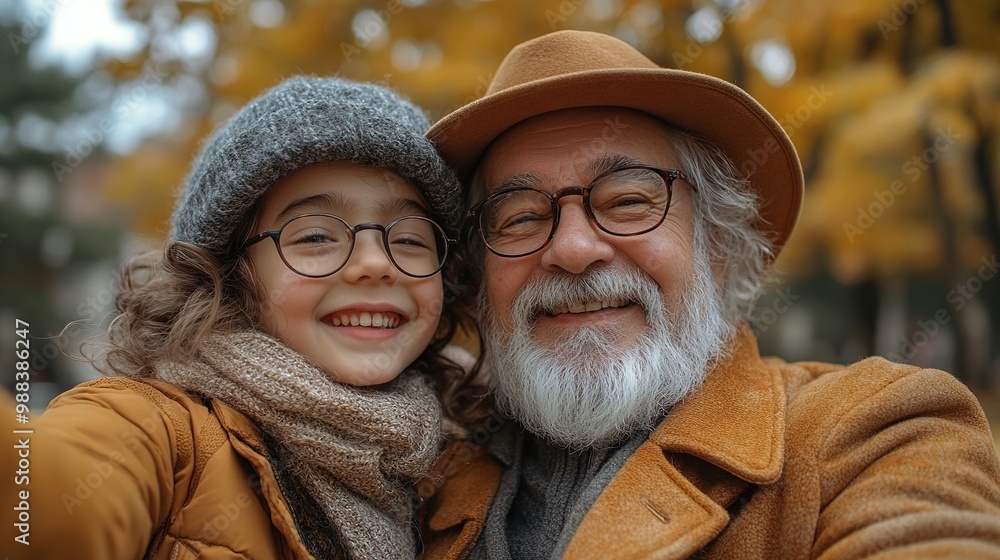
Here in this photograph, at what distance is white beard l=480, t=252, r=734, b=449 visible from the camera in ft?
8.49

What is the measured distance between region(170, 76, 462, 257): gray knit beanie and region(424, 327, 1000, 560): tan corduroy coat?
1.26 meters

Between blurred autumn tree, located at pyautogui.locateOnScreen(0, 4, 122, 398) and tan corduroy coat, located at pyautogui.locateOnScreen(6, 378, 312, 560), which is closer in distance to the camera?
tan corduroy coat, located at pyautogui.locateOnScreen(6, 378, 312, 560)

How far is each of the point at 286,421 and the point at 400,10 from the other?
4779 mm

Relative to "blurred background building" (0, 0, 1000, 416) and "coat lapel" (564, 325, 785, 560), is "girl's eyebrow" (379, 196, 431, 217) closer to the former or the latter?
"coat lapel" (564, 325, 785, 560)

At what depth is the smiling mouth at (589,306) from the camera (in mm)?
2693

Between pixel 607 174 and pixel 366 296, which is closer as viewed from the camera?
pixel 366 296

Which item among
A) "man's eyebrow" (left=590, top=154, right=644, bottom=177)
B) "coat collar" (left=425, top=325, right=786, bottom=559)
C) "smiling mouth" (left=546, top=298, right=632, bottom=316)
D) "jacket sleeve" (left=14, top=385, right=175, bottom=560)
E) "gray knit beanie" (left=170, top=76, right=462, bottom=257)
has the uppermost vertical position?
"gray knit beanie" (left=170, top=76, right=462, bottom=257)

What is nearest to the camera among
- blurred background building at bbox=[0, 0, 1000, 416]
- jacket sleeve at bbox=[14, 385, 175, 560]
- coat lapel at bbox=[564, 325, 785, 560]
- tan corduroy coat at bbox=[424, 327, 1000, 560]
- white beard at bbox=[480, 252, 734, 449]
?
jacket sleeve at bbox=[14, 385, 175, 560]

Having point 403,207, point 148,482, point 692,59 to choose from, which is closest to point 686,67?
point 692,59

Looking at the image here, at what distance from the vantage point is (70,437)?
5.78 ft

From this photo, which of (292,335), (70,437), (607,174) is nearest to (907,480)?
(607,174)

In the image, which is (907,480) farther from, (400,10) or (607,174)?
(400,10)

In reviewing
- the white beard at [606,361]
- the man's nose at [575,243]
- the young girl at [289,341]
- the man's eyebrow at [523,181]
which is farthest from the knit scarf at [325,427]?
the man's eyebrow at [523,181]

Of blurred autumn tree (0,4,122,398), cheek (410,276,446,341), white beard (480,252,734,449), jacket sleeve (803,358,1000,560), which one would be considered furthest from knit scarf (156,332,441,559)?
blurred autumn tree (0,4,122,398)
